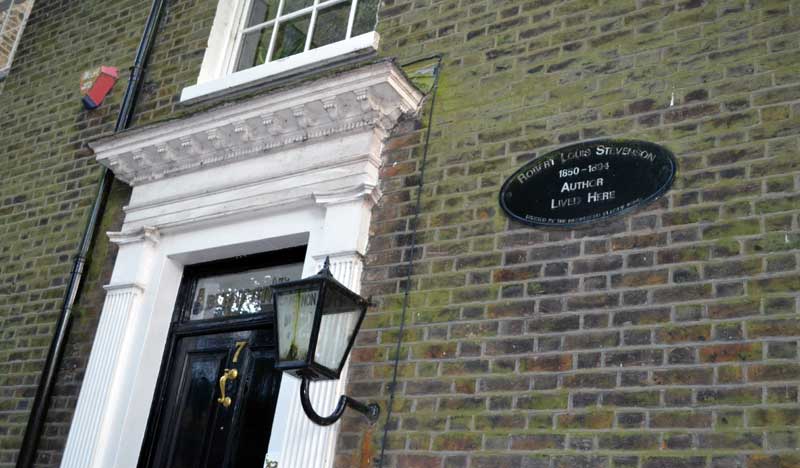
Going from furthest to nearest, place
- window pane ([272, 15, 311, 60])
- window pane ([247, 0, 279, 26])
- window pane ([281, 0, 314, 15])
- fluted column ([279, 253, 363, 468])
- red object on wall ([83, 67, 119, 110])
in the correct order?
red object on wall ([83, 67, 119, 110]), window pane ([247, 0, 279, 26]), window pane ([281, 0, 314, 15]), window pane ([272, 15, 311, 60]), fluted column ([279, 253, 363, 468])

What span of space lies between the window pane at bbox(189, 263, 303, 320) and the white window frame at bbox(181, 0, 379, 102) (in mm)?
1353

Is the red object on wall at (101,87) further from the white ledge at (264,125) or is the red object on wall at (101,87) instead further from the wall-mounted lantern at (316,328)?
the wall-mounted lantern at (316,328)

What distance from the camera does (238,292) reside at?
19.5ft

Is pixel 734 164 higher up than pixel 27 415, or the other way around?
pixel 734 164

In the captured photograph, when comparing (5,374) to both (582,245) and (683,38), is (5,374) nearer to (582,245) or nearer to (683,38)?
(582,245)

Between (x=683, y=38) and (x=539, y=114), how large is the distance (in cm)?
80

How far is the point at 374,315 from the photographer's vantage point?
493 centimetres

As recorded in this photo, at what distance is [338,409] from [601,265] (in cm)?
138

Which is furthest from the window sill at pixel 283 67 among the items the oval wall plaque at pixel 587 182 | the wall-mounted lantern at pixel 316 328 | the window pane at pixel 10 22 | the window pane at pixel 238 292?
the window pane at pixel 10 22

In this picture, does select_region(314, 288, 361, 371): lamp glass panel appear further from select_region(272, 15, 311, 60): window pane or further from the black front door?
select_region(272, 15, 311, 60): window pane

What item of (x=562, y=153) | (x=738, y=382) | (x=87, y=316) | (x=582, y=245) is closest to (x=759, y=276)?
(x=738, y=382)

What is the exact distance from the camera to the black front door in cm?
544

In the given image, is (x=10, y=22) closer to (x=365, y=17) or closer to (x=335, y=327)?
(x=365, y=17)

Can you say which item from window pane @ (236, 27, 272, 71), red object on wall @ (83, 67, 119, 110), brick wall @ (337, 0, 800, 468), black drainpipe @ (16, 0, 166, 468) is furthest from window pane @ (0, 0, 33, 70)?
brick wall @ (337, 0, 800, 468)
